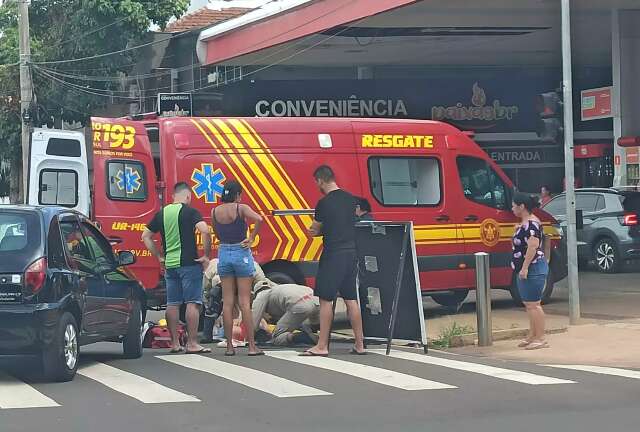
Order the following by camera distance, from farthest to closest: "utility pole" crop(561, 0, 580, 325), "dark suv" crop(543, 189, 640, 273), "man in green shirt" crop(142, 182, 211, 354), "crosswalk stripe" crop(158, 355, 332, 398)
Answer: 1. "dark suv" crop(543, 189, 640, 273)
2. "utility pole" crop(561, 0, 580, 325)
3. "man in green shirt" crop(142, 182, 211, 354)
4. "crosswalk stripe" crop(158, 355, 332, 398)

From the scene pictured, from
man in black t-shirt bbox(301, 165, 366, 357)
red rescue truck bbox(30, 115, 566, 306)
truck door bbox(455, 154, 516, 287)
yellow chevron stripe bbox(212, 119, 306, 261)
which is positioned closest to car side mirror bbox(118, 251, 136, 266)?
man in black t-shirt bbox(301, 165, 366, 357)

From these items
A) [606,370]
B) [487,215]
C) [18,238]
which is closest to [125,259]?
[18,238]

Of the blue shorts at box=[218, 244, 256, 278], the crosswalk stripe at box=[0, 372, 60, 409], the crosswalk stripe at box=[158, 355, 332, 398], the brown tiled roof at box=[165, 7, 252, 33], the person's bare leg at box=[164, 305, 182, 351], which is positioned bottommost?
the crosswalk stripe at box=[158, 355, 332, 398]

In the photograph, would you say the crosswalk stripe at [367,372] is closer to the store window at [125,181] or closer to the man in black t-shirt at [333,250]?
the man in black t-shirt at [333,250]

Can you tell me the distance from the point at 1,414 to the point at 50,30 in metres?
27.5

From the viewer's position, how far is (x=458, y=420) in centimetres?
769

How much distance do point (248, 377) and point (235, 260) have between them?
1839 millimetres

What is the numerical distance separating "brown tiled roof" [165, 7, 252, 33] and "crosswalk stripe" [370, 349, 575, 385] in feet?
89.3

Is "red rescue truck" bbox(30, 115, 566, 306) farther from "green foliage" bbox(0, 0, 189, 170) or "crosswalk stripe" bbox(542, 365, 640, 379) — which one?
"green foliage" bbox(0, 0, 189, 170)

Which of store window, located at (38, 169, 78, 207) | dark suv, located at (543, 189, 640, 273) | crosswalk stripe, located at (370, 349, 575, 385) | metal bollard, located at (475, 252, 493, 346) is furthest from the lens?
dark suv, located at (543, 189, 640, 273)

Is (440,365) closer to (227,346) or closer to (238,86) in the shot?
(227,346)

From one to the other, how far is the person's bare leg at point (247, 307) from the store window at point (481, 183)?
504 cm

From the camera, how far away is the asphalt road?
24.8 feet

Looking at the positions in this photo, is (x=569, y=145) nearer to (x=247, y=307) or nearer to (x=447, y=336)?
(x=447, y=336)
